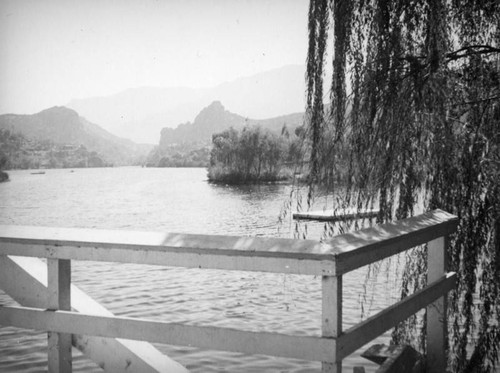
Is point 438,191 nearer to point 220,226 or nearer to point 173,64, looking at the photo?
point 220,226

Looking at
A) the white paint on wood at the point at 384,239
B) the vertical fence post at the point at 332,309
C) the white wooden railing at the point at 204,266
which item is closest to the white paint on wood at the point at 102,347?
the white wooden railing at the point at 204,266

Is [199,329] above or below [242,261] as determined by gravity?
below

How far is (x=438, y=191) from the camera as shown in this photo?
3840 millimetres

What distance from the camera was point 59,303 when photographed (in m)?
1.83

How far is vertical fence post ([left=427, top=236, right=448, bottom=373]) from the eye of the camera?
258 centimetres

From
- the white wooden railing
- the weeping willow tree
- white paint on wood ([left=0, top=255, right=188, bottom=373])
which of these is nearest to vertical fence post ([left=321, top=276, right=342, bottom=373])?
the white wooden railing

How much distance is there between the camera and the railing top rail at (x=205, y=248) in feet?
5.05

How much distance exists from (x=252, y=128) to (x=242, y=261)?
7738 cm

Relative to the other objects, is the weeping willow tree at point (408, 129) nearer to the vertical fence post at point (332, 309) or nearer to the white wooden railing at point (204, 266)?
the white wooden railing at point (204, 266)

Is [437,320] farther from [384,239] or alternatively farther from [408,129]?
[408,129]

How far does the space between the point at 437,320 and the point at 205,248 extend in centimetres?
143

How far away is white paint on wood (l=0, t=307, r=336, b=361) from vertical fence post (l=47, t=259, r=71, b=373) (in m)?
0.04

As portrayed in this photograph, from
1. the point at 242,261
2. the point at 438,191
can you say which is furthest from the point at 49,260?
the point at 438,191

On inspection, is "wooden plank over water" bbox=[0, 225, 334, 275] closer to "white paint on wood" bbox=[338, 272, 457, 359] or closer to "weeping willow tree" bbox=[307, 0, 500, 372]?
"white paint on wood" bbox=[338, 272, 457, 359]
